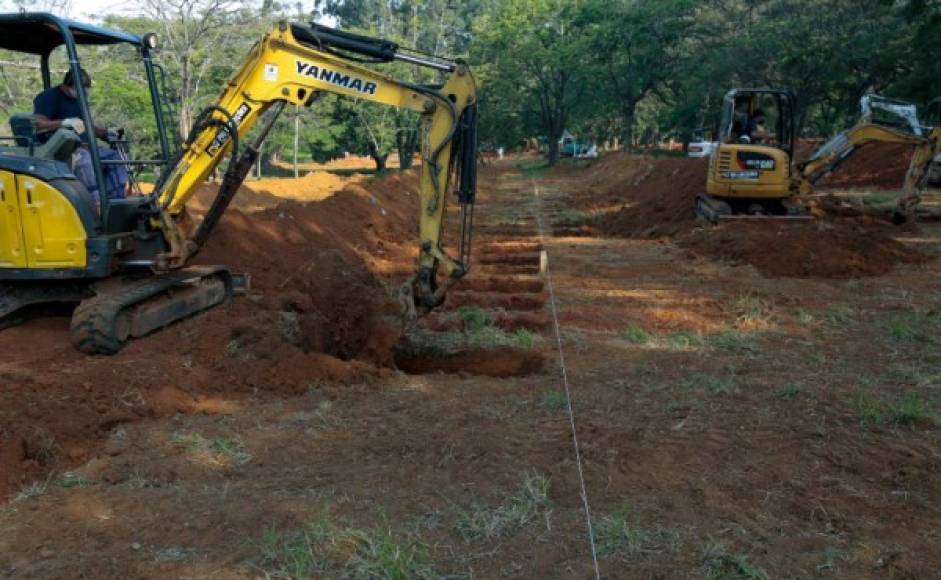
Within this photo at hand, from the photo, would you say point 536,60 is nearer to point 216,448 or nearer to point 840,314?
point 840,314

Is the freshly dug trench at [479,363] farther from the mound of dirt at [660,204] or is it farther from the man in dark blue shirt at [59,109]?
the mound of dirt at [660,204]

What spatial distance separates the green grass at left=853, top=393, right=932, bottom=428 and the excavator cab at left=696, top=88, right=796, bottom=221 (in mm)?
10097

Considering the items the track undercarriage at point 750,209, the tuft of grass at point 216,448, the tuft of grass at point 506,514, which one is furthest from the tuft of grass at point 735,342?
the track undercarriage at point 750,209

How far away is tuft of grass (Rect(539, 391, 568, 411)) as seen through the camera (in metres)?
6.42

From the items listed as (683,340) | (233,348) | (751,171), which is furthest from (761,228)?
(233,348)

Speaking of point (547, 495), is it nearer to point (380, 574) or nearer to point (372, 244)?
point (380, 574)

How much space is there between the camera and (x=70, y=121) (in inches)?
285

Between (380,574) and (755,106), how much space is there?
607 inches

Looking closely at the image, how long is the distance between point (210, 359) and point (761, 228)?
11450 mm

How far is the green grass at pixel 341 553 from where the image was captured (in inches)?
150

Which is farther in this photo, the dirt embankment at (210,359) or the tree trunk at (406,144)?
the tree trunk at (406,144)

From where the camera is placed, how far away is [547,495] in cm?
477

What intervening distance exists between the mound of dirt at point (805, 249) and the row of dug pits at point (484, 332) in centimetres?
396

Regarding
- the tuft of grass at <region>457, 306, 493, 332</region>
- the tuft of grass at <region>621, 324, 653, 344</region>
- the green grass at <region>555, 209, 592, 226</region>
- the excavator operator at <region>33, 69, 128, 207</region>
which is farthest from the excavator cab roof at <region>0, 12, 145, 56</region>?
the green grass at <region>555, 209, 592, 226</region>
